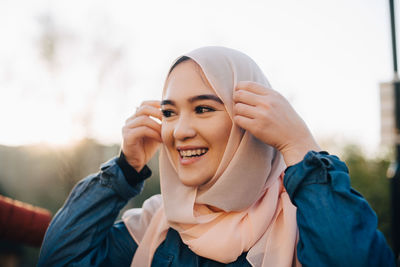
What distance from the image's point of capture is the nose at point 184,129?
1515 mm

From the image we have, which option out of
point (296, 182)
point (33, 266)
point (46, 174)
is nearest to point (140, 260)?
point (296, 182)

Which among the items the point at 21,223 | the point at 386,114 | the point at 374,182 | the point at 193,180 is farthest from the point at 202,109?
the point at 374,182

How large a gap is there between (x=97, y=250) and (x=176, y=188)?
0.64 m

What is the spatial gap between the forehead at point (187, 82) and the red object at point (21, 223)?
9.18 feet

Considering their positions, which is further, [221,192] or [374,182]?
[374,182]

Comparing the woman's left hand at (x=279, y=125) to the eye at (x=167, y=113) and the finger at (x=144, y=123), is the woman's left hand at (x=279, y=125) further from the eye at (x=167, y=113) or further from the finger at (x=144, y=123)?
the finger at (x=144, y=123)

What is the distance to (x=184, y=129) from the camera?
152cm

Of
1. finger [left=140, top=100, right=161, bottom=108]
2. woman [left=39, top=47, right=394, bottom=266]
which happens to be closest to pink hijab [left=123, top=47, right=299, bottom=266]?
woman [left=39, top=47, right=394, bottom=266]

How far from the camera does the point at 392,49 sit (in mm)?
4387

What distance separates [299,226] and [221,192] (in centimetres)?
42

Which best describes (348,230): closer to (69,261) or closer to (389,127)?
(69,261)

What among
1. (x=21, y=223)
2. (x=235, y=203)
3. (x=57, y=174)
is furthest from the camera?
(x=57, y=174)

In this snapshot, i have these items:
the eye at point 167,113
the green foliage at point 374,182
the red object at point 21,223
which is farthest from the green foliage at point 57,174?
the eye at point 167,113

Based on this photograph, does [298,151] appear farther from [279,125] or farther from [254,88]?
[254,88]
